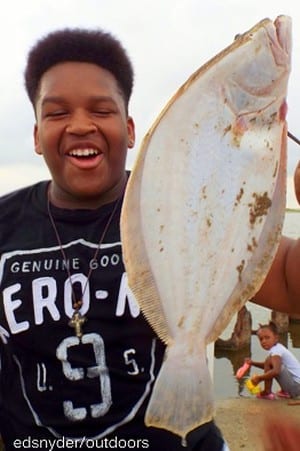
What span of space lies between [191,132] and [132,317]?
95 centimetres

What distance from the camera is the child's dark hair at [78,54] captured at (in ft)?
8.57

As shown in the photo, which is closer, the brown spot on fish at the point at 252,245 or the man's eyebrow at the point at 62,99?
the brown spot on fish at the point at 252,245

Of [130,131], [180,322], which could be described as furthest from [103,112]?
[180,322]

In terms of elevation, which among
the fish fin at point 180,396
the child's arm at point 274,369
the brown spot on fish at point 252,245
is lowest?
the child's arm at point 274,369

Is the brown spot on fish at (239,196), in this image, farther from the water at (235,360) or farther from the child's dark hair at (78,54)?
the water at (235,360)

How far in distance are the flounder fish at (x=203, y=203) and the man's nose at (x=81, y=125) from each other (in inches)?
27.4

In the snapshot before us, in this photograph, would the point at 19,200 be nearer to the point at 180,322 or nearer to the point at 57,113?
the point at 57,113

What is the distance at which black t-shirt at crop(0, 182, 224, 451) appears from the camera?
96.7 inches

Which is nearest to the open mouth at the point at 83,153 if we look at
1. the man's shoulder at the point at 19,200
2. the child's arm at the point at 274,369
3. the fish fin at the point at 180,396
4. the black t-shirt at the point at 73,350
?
the black t-shirt at the point at 73,350

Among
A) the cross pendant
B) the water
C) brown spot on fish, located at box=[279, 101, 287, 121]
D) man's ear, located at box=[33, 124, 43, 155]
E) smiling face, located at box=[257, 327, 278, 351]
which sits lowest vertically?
the water

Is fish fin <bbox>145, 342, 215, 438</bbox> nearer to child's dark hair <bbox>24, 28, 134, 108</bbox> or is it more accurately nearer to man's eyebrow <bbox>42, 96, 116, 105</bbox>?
man's eyebrow <bbox>42, 96, 116, 105</bbox>

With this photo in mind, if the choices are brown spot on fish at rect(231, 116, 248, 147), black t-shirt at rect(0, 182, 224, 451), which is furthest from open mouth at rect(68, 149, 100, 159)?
brown spot on fish at rect(231, 116, 248, 147)

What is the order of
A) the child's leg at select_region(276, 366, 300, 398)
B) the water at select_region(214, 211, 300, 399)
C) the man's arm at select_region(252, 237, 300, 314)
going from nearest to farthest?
the man's arm at select_region(252, 237, 300, 314), the child's leg at select_region(276, 366, 300, 398), the water at select_region(214, 211, 300, 399)

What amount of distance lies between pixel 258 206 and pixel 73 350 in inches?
41.6
